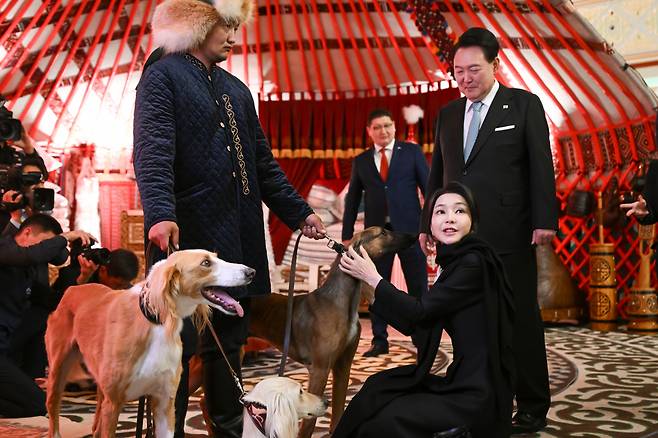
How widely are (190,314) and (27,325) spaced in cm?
144

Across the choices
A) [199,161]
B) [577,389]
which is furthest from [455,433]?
[577,389]

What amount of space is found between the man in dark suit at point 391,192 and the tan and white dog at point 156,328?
6.64ft

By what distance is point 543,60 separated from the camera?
4945 millimetres

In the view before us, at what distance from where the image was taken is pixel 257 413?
139 cm

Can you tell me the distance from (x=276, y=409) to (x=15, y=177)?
1235 mm

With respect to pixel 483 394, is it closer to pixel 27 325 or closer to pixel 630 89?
pixel 27 325

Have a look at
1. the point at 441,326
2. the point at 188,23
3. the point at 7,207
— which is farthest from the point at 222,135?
the point at 7,207

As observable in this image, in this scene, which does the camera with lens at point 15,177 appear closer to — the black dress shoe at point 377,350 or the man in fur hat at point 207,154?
the man in fur hat at point 207,154

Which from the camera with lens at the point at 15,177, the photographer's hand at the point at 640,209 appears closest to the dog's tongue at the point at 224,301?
the camera with lens at the point at 15,177

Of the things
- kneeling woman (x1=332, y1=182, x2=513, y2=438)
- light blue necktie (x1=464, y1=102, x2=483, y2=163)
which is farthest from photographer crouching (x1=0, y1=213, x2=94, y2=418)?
light blue necktie (x1=464, y1=102, x2=483, y2=163)

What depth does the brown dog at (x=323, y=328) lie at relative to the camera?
1954 millimetres

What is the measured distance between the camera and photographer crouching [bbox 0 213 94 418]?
221cm

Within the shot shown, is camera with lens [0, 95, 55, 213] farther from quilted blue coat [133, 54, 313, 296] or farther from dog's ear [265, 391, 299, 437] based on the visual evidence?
dog's ear [265, 391, 299, 437]

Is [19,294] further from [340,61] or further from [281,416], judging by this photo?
[340,61]
